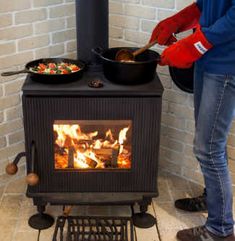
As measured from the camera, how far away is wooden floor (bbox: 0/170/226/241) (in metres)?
2.09

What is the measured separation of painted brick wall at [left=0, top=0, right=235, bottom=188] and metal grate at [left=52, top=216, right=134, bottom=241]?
23.1 inches

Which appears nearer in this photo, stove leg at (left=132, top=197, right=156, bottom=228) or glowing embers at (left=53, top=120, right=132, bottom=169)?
glowing embers at (left=53, top=120, right=132, bottom=169)

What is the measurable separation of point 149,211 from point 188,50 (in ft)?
3.11

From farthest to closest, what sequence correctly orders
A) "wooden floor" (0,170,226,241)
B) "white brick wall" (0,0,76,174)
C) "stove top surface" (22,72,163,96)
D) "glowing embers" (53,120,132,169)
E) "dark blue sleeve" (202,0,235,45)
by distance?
1. "white brick wall" (0,0,76,174)
2. "wooden floor" (0,170,226,241)
3. "glowing embers" (53,120,132,169)
4. "stove top surface" (22,72,163,96)
5. "dark blue sleeve" (202,0,235,45)

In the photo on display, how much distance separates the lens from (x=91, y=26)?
2.08m

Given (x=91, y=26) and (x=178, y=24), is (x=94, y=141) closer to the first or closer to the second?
(x=91, y=26)

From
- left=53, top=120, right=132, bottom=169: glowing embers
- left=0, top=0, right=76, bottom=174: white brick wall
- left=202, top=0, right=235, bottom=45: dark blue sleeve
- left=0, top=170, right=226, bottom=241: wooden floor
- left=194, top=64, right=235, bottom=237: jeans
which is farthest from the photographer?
left=0, top=0, right=76, bottom=174: white brick wall

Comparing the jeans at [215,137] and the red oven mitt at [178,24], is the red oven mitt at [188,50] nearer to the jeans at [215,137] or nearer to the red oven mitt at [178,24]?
the jeans at [215,137]

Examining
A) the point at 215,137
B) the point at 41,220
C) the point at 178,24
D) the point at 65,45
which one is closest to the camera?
the point at 215,137

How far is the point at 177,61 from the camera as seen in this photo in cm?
175

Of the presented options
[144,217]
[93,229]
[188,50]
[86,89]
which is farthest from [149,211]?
[188,50]

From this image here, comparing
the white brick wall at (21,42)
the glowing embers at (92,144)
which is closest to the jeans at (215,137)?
the glowing embers at (92,144)

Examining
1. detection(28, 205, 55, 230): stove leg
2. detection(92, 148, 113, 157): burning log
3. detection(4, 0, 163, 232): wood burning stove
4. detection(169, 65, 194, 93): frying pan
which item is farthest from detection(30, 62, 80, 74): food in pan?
detection(28, 205, 55, 230): stove leg

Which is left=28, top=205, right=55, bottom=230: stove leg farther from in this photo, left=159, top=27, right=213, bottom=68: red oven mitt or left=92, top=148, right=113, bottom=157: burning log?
left=159, top=27, right=213, bottom=68: red oven mitt
